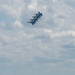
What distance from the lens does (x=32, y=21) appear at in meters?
142

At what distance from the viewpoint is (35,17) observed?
140125 mm

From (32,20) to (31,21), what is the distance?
1620 mm

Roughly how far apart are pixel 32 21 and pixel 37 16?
6.98 m

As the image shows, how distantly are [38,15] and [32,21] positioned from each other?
8.08 meters

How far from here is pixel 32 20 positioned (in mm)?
142000

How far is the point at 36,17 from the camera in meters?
140

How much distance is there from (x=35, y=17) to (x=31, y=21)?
18.2 feet

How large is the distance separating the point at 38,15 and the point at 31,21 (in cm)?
902

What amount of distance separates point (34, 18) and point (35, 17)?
1.45 metres

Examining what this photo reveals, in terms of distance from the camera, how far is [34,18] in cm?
13938

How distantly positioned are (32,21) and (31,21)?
3.81 feet

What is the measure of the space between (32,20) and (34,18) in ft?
11.3

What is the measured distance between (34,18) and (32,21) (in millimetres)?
4134
